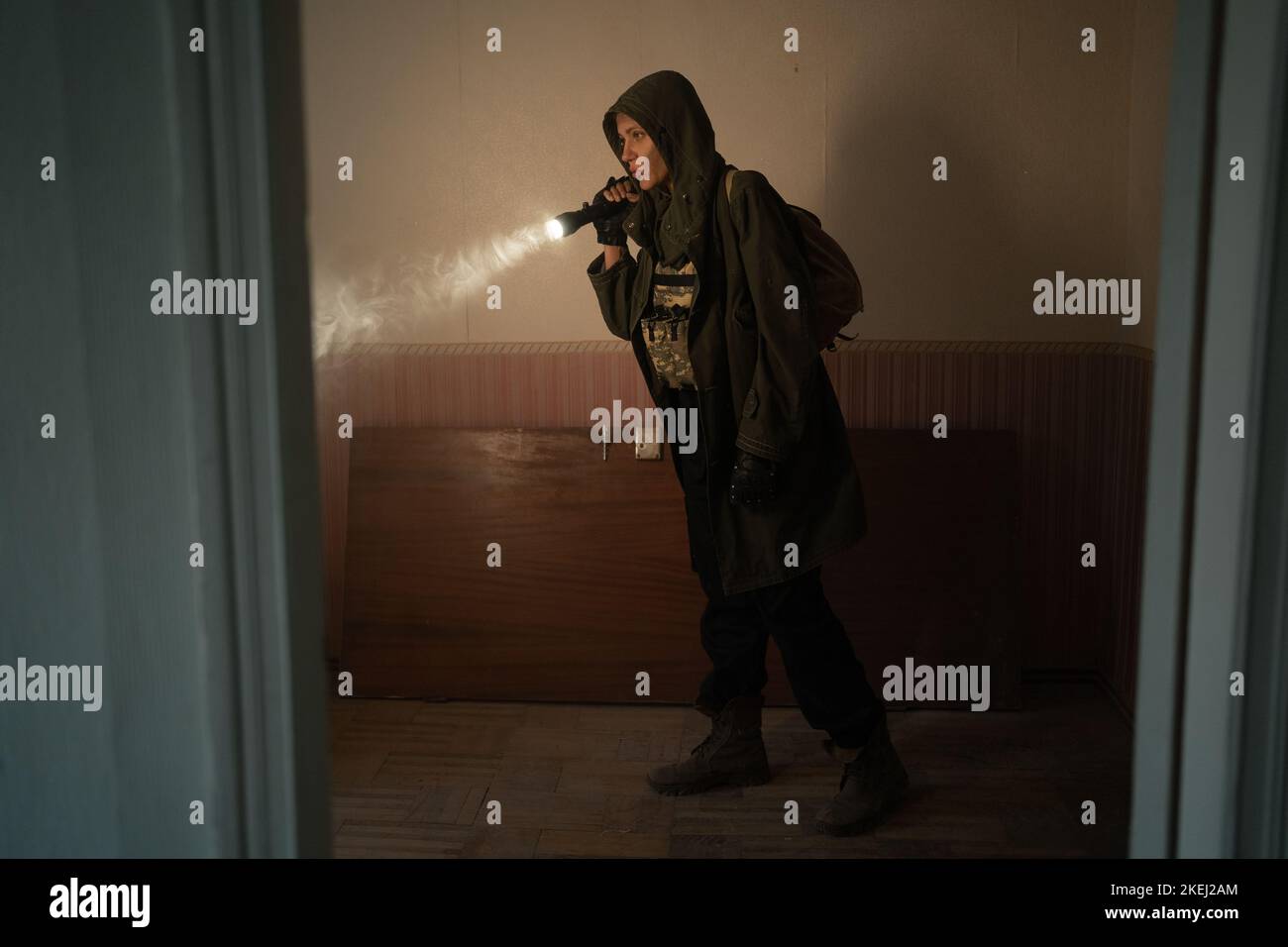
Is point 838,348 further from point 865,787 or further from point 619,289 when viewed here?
point 865,787

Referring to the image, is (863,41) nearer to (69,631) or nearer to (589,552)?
(589,552)

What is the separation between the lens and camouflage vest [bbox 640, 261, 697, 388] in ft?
8.77

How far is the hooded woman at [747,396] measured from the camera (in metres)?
2.51

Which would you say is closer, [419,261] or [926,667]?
[926,667]

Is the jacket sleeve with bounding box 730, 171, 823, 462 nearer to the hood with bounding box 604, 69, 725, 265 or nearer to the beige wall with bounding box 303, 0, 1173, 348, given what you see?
the hood with bounding box 604, 69, 725, 265

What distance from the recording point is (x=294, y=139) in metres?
1.24

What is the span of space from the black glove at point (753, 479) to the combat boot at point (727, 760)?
2.04ft

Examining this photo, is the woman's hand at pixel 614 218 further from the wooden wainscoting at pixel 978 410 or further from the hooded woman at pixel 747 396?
the wooden wainscoting at pixel 978 410

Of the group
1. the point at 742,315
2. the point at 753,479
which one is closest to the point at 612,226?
the point at 742,315

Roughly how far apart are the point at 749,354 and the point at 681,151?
498mm

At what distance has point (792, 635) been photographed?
2662 millimetres

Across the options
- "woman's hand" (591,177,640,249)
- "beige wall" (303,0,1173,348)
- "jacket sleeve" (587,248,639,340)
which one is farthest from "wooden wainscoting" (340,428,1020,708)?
"woman's hand" (591,177,640,249)

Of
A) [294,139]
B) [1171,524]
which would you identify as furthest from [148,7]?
[1171,524]

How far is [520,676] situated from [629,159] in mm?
1559
